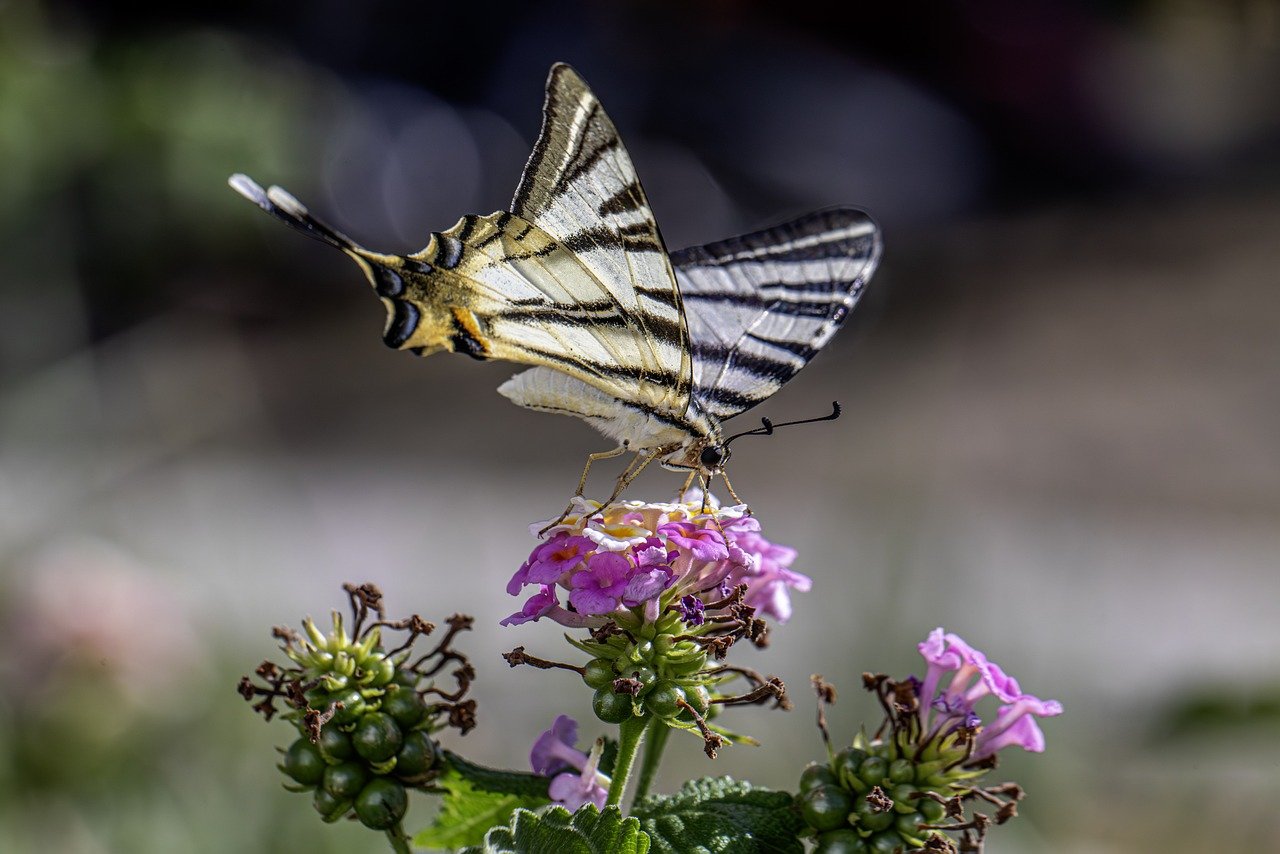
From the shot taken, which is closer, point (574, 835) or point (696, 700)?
point (574, 835)

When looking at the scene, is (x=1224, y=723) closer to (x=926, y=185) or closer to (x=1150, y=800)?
(x=1150, y=800)

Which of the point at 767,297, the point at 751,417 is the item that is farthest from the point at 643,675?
the point at 751,417

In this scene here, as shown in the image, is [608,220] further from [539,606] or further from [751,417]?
[751,417]

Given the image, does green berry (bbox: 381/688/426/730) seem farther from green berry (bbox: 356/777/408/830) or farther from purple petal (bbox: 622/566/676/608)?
purple petal (bbox: 622/566/676/608)

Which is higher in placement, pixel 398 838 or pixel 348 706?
pixel 348 706

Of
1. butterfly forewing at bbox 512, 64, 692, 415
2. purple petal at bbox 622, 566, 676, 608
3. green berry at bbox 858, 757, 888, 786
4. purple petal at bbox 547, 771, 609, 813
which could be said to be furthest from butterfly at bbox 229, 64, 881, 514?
green berry at bbox 858, 757, 888, 786

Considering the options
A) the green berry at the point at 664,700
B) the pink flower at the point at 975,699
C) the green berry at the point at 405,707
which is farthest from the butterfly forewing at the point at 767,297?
the green berry at the point at 405,707
